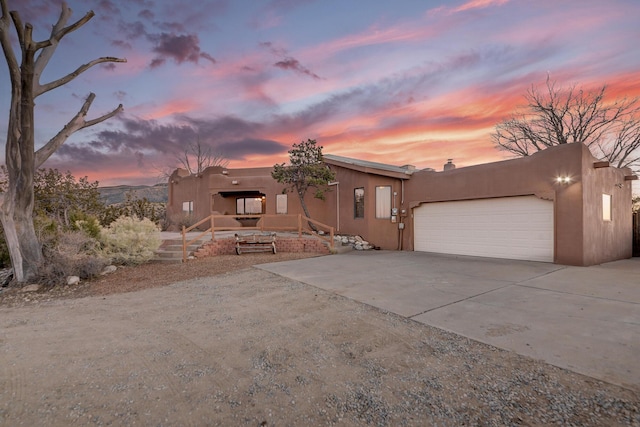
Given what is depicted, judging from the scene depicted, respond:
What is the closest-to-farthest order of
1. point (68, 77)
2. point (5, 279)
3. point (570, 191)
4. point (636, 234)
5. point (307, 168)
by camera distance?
point (5, 279) → point (68, 77) → point (570, 191) → point (636, 234) → point (307, 168)

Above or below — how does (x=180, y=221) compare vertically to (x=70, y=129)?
below

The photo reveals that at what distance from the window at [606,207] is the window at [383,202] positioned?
675cm

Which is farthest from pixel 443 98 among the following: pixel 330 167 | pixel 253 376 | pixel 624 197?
pixel 253 376

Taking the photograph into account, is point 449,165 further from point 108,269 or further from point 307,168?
point 108,269

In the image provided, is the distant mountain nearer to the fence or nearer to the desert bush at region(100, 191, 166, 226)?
the desert bush at region(100, 191, 166, 226)

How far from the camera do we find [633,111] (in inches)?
601

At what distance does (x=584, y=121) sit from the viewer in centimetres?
1655

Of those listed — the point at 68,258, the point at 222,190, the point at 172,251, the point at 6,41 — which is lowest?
the point at 172,251

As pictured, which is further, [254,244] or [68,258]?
[254,244]

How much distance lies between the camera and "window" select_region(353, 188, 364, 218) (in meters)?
12.9

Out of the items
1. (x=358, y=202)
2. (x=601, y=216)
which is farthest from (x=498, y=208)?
(x=358, y=202)

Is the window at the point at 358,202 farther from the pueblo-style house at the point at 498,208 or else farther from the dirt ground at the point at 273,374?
the dirt ground at the point at 273,374

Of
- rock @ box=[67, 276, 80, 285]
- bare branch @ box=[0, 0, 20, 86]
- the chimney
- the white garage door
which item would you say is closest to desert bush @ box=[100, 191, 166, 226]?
rock @ box=[67, 276, 80, 285]

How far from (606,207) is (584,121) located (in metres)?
10.6
